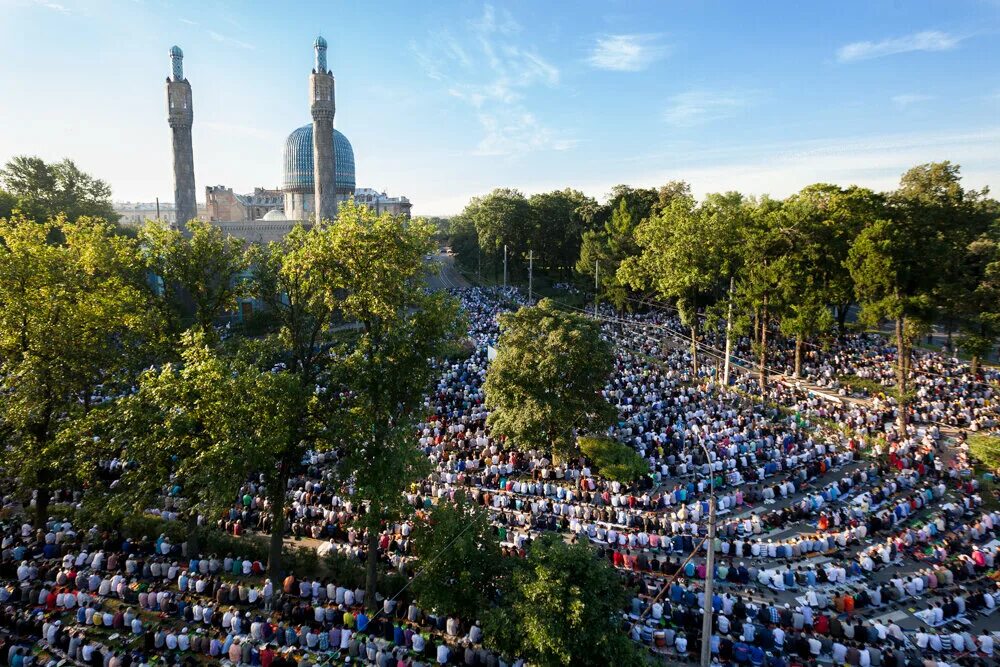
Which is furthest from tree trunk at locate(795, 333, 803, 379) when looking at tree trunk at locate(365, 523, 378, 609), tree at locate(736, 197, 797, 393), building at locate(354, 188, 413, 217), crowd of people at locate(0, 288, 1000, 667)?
building at locate(354, 188, 413, 217)

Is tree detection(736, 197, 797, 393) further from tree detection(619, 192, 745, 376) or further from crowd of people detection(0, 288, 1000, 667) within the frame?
crowd of people detection(0, 288, 1000, 667)

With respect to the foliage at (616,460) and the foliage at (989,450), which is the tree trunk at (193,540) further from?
the foliage at (989,450)

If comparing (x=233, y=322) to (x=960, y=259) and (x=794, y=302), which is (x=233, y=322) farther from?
A: (x=960, y=259)

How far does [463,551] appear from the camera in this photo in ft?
40.0

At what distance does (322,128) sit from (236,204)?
5031cm

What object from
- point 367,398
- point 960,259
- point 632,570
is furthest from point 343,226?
point 960,259

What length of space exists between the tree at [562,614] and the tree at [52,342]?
11.3 m

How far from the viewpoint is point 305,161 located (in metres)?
77.2

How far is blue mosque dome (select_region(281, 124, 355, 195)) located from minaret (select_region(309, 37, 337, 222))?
22005mm

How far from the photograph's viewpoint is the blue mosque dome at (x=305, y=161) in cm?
7694

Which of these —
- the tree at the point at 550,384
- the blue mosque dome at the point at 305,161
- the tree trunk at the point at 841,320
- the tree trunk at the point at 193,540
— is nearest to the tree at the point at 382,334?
the tree trunk at the point at 193,540

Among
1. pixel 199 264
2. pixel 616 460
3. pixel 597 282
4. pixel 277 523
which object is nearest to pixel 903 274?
pixel 616 460

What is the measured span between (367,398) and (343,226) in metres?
4.18

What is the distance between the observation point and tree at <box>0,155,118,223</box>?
49531mm
